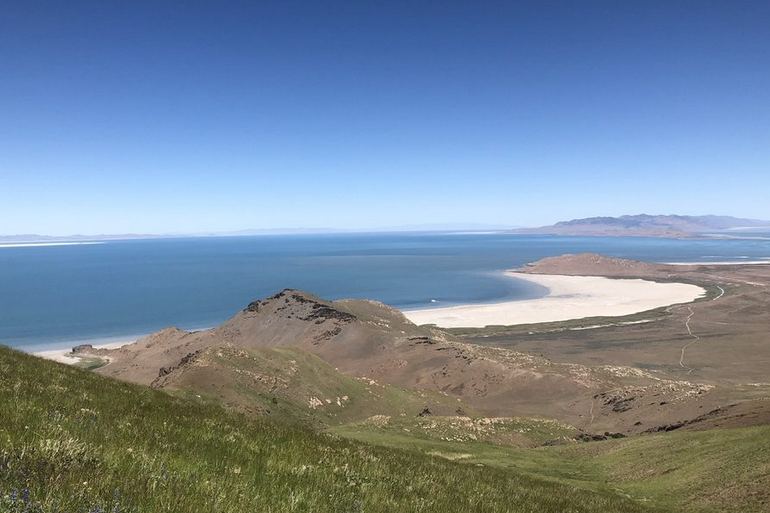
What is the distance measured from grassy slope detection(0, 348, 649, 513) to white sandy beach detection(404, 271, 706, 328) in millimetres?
125769

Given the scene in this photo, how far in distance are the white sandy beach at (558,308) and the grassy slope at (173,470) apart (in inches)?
4952

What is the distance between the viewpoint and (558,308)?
160m

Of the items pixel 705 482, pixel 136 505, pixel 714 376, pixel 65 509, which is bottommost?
pixel 714 376

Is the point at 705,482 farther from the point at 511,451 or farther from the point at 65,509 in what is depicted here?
the point at 65,509

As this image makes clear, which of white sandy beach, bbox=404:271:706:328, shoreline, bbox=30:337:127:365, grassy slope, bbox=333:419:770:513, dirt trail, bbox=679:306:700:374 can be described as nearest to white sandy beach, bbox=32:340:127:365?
shoreline, bbox=30:337:127:365

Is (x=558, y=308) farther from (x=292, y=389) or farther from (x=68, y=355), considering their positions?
(x=68, y=355)

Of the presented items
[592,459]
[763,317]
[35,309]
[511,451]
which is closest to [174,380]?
[511,451]

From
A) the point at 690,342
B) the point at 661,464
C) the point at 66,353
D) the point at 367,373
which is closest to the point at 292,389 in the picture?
the point at 367,373

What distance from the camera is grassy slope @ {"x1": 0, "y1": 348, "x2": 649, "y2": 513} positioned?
4328 mm

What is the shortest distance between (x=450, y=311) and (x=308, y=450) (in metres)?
148

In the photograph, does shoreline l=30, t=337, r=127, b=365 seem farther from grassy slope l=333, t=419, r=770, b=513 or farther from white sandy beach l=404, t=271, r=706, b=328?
grassy slope l=333, t=419, r=770, b=513

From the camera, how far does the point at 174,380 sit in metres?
53.2

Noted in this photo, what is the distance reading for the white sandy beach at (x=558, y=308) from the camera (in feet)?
466

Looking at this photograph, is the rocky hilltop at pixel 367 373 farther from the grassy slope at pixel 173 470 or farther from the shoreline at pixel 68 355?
the grassy slope at pixel 173 470
